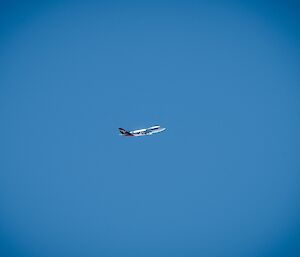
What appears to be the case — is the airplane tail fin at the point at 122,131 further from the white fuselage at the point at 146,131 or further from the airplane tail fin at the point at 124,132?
the white fuselage at the point at 146,131

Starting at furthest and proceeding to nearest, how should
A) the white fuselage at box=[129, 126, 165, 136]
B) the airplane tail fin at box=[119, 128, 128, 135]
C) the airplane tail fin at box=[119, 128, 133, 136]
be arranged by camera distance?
the white fuselage at box=[129, 126, 165, 136], the airplane tail fin at box=[119, 128, 133, 136], the airplane tail fin at box=[119, 128, 128, 135]

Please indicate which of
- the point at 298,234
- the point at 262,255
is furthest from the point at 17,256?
the point at 298,234

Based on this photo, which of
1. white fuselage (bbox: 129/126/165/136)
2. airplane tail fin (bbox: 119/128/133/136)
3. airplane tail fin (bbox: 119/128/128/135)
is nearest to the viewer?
airplane tail fin (bbox: 119/128/128/135)

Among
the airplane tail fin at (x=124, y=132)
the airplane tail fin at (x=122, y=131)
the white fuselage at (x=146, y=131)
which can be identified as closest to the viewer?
the airplane tail fin at (x=122, y=131)

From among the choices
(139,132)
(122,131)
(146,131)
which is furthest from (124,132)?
(146,131)

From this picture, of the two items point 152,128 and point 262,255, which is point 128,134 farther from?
point 262,255

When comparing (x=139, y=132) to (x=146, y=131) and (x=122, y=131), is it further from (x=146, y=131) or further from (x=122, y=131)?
(x=122, y=131)

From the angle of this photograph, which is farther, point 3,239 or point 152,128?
point 3,239

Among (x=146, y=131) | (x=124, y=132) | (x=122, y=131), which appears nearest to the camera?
(x=122, y=131)

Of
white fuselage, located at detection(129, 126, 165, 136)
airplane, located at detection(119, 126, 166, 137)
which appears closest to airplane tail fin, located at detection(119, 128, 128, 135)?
airplane, located at detection(119, 126, 166, 137)

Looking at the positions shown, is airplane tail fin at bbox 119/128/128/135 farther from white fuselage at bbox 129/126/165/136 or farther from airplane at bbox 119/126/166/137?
white fuselage at bbox 129/126/165/136

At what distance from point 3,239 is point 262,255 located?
3644 inches

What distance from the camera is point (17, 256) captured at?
102812 millimetres

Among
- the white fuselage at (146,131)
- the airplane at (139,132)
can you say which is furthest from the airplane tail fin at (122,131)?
the white fuselage at (146,131)
